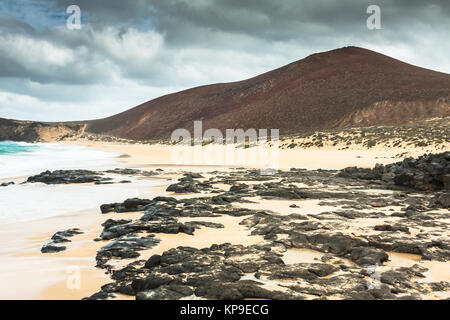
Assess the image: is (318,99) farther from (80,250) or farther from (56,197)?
(80,250)

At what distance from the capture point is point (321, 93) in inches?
2940

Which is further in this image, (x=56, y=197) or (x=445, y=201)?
(x=56, y=197)

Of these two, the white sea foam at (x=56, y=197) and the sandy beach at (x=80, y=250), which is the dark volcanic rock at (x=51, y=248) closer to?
the sandy beach at (x=80, y=250)

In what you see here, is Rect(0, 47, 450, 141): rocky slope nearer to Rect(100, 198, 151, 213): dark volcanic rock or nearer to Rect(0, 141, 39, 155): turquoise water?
Rect(0, 141, 39, 155): turquoise water

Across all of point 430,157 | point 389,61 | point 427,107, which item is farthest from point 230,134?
point 430,157

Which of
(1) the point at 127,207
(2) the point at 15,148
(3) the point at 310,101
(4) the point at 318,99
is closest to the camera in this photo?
(1) the point at 127,207

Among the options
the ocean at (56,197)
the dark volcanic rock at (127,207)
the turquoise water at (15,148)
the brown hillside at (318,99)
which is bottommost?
the ocean at (56,197)

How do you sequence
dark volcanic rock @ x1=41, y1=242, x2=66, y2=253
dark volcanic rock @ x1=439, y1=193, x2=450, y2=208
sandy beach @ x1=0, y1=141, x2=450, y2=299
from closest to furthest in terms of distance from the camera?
sandy beach @ x1=0, y1=141, x2=450, y2=299
dark volcanic rock @ x1=41, y1=242, x2=66, y2=253
dark volcanic rock @ x1=439, y1=193, x2=450, y2=208

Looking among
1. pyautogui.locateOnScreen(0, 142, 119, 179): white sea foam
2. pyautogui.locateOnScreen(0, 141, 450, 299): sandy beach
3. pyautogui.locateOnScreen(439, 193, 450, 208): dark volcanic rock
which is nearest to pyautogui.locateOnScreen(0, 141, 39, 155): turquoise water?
pyautogui.locateOnScreen(0, 142, 119, 179): white sea foam

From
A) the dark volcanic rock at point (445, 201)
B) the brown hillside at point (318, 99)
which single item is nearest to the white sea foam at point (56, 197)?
the dark volcanic rock at point (445, 201)

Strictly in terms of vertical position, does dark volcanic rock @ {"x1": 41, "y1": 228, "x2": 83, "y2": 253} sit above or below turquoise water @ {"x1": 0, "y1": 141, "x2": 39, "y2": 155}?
below

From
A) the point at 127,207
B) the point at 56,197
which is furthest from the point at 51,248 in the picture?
the point at 56,197
